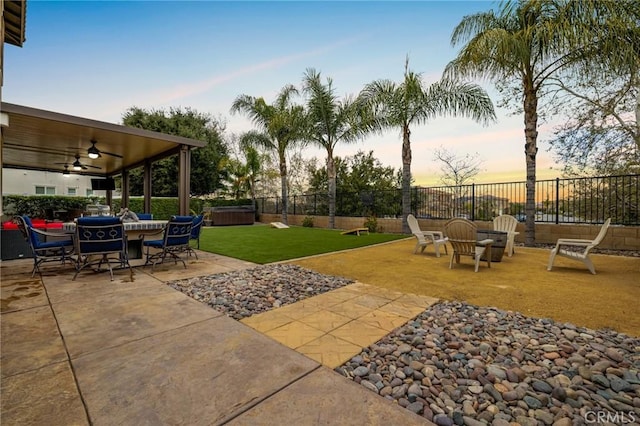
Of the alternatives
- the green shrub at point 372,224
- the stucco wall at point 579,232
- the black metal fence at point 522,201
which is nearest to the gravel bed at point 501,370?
the stucco wall at point 579,232

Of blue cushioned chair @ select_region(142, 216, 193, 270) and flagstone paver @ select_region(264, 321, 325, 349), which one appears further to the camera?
blue cushioned chair @ select_region(142, 216, 193, 270)

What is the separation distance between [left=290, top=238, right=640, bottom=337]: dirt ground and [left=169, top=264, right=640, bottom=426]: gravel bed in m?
0.53

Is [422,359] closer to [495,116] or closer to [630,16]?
[630,16]

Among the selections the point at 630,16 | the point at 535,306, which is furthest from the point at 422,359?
the point at 630,16

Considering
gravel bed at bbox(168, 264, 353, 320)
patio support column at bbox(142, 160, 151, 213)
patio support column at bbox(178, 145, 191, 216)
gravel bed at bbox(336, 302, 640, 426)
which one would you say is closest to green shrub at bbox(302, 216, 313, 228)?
patio support column at bbox(142, 160, 151, 213)

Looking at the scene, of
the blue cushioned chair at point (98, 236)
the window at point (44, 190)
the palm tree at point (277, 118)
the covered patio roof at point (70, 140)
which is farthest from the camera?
the window at point (44, 190)

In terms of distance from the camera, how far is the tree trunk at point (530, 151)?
802 cm

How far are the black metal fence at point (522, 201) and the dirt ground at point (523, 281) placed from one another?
6.63 feet

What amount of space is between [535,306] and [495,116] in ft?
29.6

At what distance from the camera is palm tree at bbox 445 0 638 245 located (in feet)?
20.6

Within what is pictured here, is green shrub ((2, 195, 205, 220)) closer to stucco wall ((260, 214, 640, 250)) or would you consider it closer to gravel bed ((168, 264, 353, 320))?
gravel bed ((168, 264, 353, 320))

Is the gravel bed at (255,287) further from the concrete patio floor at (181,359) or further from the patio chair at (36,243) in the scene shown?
the patio chair at (36,243)

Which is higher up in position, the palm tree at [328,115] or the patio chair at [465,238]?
the palm tree at [328,115]

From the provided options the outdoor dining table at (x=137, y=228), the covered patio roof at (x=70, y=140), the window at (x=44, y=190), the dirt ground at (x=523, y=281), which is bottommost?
the dirt ground at (x=523, y=281)
